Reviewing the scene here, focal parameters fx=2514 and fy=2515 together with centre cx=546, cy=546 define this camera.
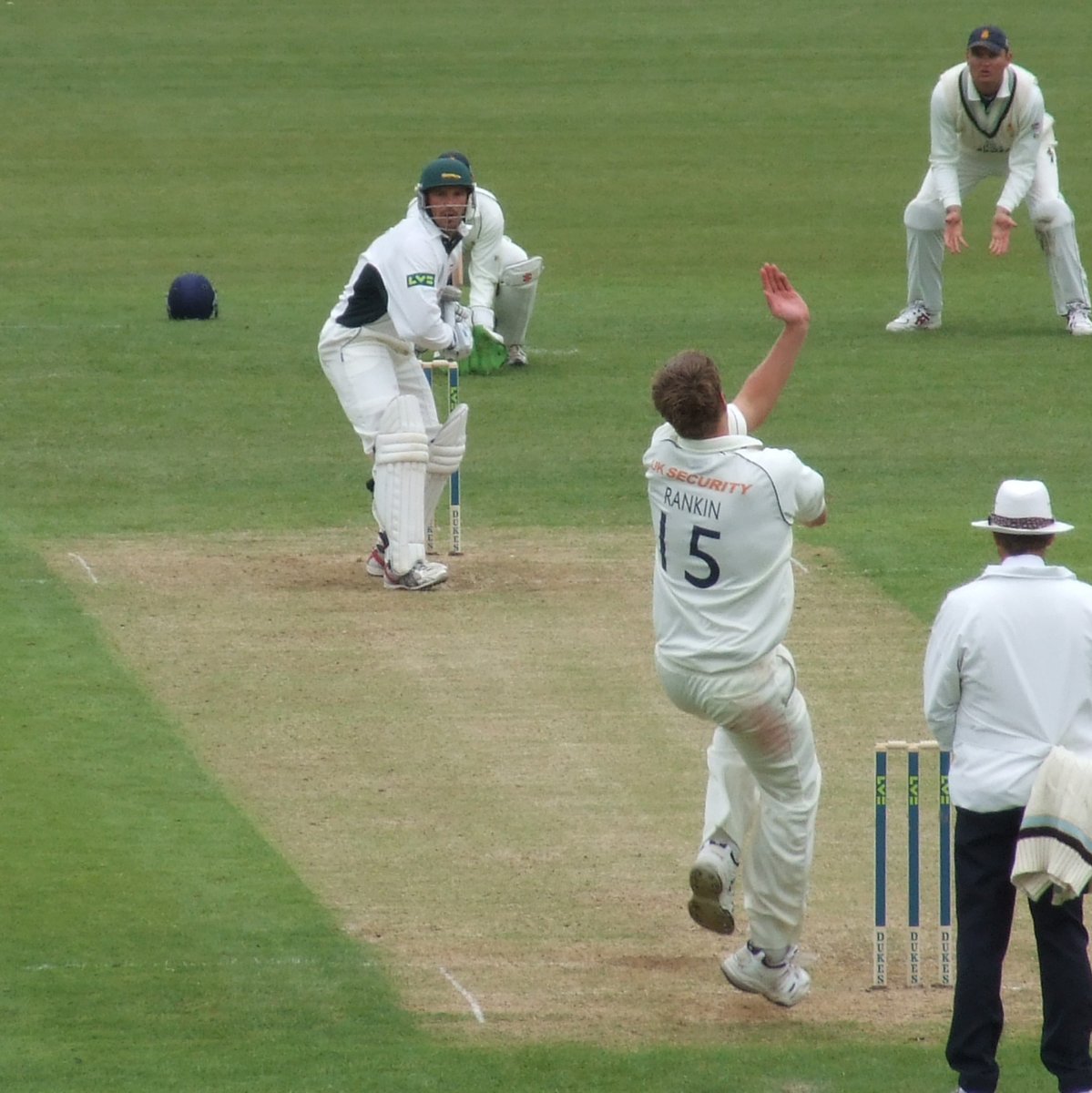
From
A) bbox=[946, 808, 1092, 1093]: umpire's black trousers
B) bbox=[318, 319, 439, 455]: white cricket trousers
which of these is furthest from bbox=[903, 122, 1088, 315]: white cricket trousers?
bbox=[946, 808, 1092, 1093]: umpire's black trousers

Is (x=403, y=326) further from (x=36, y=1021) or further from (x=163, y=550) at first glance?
(x=36, y=1021)

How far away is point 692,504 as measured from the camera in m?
7.36

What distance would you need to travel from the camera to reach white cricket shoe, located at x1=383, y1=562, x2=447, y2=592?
12.7 meters

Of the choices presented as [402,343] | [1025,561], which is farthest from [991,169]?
[1025,561]

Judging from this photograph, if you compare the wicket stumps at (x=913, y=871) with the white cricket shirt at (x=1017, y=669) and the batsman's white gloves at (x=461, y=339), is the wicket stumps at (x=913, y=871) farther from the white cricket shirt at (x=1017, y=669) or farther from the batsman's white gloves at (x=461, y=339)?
the batsman's white gloves at (x=461, y=339)

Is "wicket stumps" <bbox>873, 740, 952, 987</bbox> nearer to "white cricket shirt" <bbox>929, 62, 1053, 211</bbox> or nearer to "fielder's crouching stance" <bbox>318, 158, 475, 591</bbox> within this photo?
"fielder's crouching stance" <bbox>318, 158, 475, 591</bbox>

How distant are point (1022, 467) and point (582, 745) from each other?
587cm

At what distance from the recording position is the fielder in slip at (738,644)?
732 cm

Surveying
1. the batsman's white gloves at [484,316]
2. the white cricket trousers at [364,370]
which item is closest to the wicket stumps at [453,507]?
the white cricket trousers at [364,370]

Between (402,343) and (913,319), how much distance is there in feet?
26.6

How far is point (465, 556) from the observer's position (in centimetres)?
1344

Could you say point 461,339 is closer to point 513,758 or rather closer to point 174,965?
point 513,758

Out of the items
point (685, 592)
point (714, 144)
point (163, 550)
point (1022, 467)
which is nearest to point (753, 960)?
point (685, 592)

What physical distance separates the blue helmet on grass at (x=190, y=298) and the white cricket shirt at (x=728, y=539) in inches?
534
